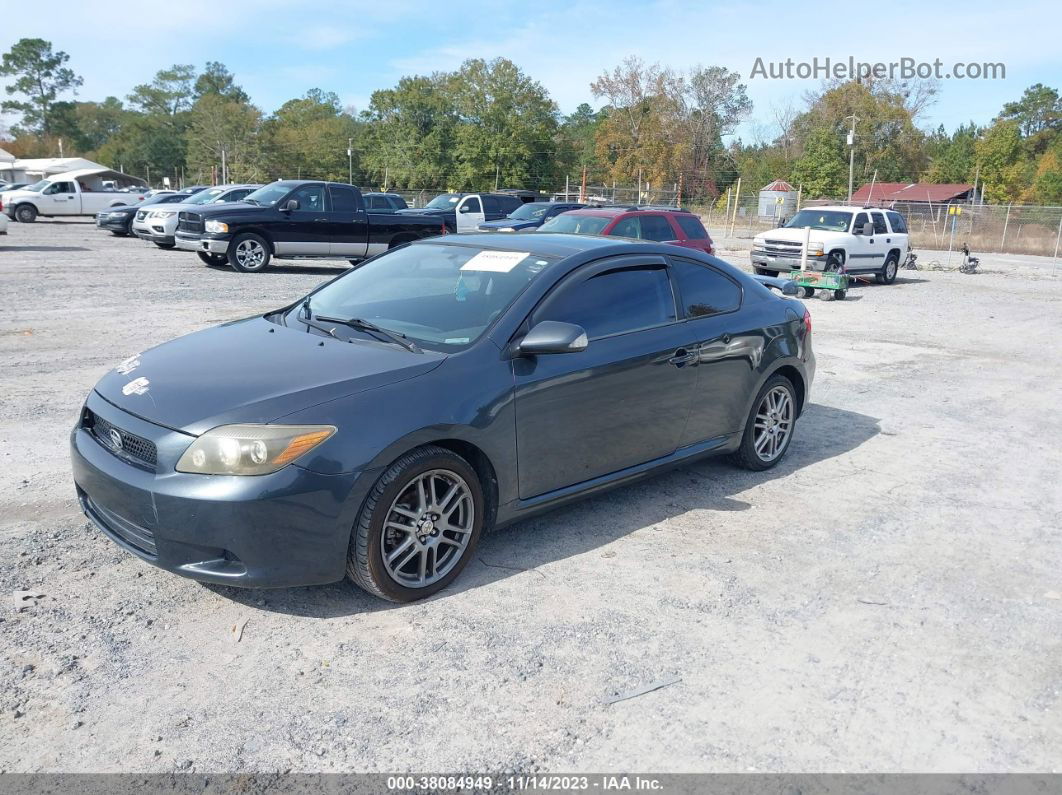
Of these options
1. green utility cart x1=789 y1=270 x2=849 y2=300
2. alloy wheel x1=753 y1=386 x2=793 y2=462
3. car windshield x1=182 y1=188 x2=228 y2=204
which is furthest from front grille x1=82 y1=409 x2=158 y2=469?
car windshield x1=182 y1=188 x2=228 y2=204

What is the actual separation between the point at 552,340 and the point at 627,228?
1064 cm

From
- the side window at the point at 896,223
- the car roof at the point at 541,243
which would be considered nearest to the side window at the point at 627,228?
the car roof at the point at 541,243

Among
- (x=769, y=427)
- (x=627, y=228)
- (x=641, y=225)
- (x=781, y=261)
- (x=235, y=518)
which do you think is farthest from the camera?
(x=781, y=261)

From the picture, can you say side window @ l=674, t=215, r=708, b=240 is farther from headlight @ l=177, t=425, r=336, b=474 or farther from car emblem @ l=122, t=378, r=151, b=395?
headlight @ l=177, t=425, r=336, b=474

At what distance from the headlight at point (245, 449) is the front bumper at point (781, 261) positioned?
17.5 meters

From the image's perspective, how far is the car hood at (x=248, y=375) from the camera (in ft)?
11.9

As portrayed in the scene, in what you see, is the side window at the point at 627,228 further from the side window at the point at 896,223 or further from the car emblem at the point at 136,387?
the car emblem at the point at 136,387

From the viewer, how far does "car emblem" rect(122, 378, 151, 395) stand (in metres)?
3.93

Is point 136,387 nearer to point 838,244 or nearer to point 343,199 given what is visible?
point 343,199

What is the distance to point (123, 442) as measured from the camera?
148 inches

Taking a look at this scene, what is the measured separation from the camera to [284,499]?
3.46m

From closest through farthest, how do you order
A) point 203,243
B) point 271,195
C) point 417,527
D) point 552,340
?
point 417,527, point 552,340, point 203,243, point 271,195

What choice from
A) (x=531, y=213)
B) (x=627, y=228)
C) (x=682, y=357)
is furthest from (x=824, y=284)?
(x=682, y=357)

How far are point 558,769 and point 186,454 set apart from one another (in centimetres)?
→ 190
